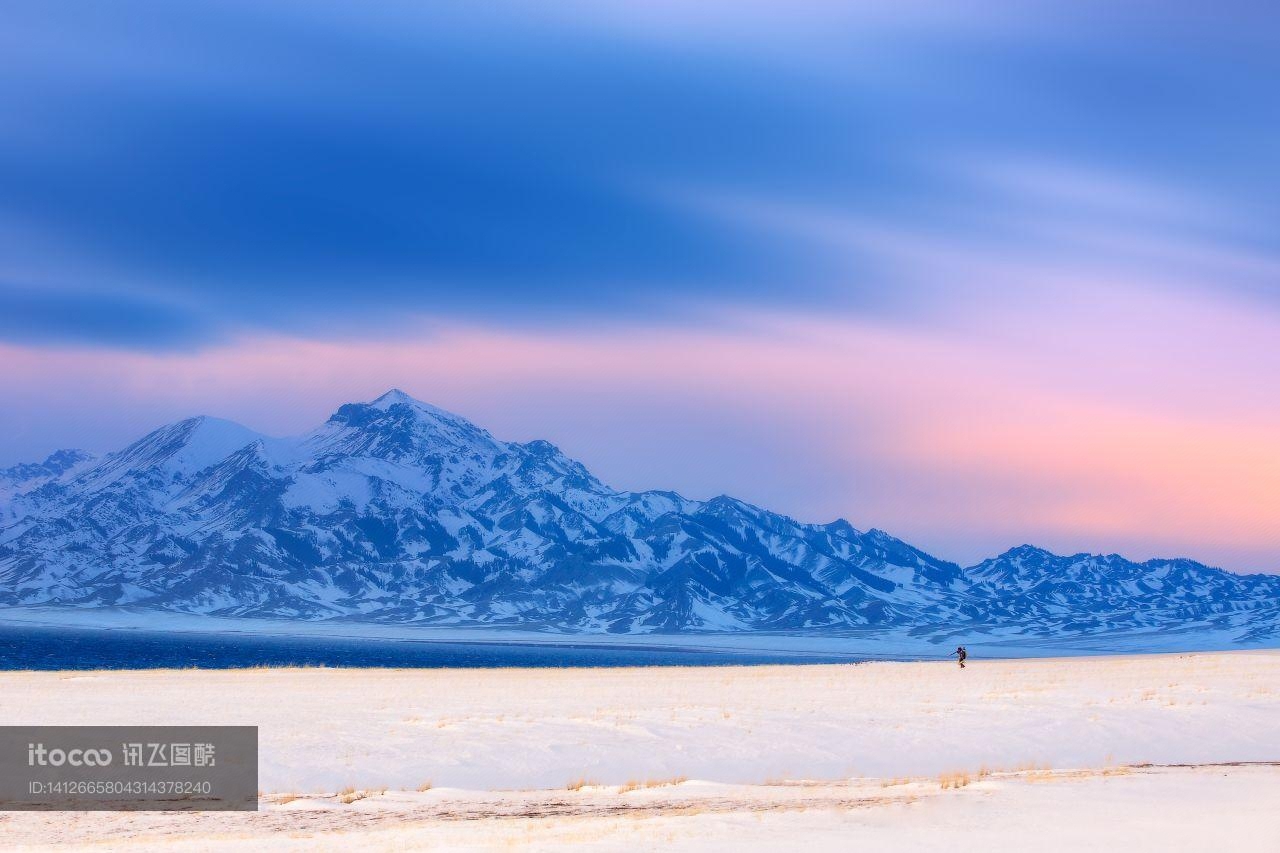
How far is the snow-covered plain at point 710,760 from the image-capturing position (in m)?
21.5

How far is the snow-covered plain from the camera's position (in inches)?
848

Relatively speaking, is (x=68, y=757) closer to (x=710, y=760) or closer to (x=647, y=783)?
(x=647, y=783)

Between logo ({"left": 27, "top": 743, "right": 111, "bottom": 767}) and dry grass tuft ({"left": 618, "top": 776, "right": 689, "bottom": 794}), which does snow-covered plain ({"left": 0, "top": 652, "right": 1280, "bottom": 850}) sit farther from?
logo ({"left": 27, "top": 743, "right": 111, "bottom": 767})

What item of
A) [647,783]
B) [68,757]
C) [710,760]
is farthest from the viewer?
[710,760]

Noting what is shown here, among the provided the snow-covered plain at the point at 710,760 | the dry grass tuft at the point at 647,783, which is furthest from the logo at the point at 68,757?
the dry grass tuft at the point at 647,783

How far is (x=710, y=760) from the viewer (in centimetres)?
3300

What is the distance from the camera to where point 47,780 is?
27.8 metres

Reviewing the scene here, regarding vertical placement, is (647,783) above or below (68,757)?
below

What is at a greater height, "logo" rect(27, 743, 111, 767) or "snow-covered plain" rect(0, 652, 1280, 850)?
"logo" rect(27, 743, 111, 767)

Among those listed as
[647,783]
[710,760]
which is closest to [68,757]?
[647,783]

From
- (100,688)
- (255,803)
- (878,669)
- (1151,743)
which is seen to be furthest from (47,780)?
(878,669)

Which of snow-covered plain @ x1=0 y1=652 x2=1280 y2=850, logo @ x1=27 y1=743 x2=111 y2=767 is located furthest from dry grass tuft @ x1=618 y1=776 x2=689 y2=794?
logo @ x1=27 y1=743 x2=111 y2=767

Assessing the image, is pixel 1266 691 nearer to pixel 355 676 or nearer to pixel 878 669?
pixel 878 669

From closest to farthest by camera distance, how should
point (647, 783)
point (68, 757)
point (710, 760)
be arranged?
point (647, 783)
point (68, 757)
point (710, 760)
